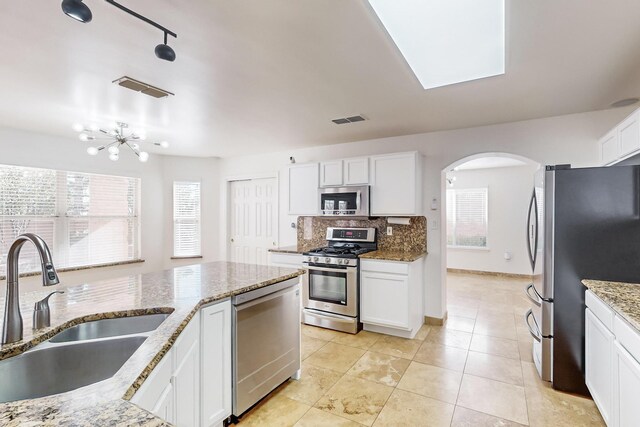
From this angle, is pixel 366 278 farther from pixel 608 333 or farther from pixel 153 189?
pixel 153 189

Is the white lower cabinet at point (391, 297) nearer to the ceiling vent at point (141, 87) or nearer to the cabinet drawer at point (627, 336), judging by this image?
the cabinet drawer at point (627, 336)

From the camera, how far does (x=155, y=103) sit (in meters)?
2.97

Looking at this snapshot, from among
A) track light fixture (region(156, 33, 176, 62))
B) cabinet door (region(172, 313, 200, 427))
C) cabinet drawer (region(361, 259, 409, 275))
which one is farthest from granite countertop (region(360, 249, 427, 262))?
track light fixture (region(156, 33, 176, 62))

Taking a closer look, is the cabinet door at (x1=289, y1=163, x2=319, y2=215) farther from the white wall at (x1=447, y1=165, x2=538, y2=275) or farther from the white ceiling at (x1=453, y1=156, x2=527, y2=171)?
the white wall at (x1=447, y1=165, x2=538, y2=275)

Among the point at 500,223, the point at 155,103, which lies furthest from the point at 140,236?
the point at 500,223

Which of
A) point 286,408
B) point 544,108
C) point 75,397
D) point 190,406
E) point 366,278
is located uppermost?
point 544,108

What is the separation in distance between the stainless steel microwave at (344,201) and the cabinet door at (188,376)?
8.53 feet

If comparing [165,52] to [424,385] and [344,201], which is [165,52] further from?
[424,385]

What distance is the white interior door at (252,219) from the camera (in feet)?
17.7

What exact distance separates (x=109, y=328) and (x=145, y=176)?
4.32m

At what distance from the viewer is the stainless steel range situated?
372 cm

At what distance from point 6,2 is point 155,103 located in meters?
1.42

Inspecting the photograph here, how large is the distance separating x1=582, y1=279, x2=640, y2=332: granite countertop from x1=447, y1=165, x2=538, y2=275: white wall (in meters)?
4.89

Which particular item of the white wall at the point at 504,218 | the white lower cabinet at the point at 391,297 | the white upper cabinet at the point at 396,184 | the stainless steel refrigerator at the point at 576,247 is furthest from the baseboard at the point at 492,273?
the stainless steel refrigerator at the point at 576,247
